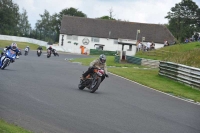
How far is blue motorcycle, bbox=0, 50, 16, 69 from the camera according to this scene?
75.5 ft

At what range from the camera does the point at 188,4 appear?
337ft

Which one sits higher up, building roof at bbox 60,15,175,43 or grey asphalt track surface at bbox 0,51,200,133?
building roof at bbox 60,15,175,43

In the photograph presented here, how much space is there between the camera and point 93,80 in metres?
17.1

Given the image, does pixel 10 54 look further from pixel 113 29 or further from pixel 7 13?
pixel 7 13

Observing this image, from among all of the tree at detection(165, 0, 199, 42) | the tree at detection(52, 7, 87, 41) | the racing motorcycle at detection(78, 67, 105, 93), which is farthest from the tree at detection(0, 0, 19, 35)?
the racing motorcycle at detection(78, 67, 105, 93)

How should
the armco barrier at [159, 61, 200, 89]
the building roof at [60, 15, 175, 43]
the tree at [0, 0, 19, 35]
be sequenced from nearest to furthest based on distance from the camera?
the armco barrier at [159, 61, 200, 89] < the building roof at [60, 15, 175, 43] < the tree at [0, 0, 19, 35]

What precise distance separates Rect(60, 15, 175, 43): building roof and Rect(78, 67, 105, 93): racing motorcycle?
77694 millimetres

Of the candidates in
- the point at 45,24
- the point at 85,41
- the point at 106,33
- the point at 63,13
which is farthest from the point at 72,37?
the point at 45,24

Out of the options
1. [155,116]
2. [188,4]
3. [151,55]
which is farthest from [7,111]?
[188,4]

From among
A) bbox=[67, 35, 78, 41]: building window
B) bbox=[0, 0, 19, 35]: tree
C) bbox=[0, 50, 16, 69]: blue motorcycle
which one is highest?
bbox=[0, 0, 19, 35]: tree

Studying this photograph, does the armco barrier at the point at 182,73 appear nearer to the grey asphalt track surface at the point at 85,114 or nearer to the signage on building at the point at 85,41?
the grey asphalt track surface at the point at 85,114

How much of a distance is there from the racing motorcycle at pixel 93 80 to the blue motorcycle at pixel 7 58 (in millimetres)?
6717

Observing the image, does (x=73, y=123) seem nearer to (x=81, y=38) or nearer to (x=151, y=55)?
(x=151, y=55)

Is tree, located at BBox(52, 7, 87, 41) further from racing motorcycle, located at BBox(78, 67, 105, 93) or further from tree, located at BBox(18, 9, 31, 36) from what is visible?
racing motorcycle, located at BBox(78, 67, 105, 93)
